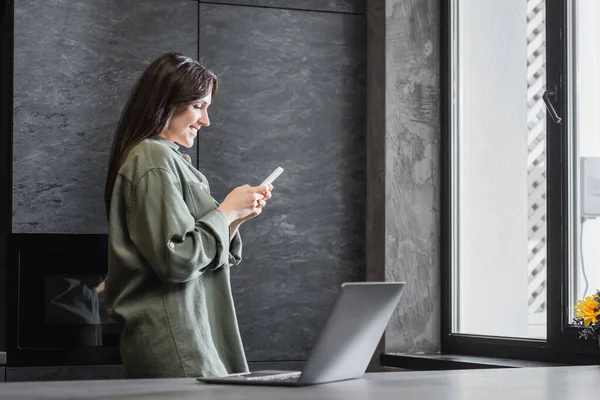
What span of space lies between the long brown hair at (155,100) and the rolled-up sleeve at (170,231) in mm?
141

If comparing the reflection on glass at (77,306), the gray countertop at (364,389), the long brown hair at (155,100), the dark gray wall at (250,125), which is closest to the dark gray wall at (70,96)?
the dark gray wall at (250,125)

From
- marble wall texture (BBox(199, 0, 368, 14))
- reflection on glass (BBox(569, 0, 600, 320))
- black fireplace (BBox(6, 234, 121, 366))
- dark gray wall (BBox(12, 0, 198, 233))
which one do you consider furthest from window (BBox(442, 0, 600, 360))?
black fireplace (BBox(6, 234, 121, 366))

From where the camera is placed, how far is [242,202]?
6.64 ft

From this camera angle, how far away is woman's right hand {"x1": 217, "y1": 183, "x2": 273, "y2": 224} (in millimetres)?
2004

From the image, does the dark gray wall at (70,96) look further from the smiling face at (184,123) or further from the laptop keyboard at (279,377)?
the laptop keyboard at (279,377)

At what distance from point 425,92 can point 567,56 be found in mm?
697

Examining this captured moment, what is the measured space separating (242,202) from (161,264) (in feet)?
0.84

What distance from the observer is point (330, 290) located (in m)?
3.41

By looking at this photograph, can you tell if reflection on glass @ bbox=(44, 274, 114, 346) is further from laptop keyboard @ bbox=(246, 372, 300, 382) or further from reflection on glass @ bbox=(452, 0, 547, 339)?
laptop keyboard @ bbox=(246, 372, 300, 382)

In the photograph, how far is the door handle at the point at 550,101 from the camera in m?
2.89

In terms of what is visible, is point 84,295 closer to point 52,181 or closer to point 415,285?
point 52,181

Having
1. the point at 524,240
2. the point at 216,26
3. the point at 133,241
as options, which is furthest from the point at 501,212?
the point at 133,241

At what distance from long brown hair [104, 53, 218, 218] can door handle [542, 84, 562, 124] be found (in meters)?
1.23

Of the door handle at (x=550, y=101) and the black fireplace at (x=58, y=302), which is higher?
the door handle at (x=550, y=101)
